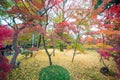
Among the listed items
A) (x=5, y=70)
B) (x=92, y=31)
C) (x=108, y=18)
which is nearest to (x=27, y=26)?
(x=5, y=70)

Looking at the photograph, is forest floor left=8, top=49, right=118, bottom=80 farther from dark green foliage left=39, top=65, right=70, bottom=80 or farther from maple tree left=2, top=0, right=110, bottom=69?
dark green foliage left=39, top=65, right=70, bottom=80

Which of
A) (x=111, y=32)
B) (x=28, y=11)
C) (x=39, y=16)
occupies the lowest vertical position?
(x=111, y=32)

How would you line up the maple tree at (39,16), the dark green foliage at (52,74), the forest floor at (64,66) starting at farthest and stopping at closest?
the forest floor at (64,66) → the maple tree at (39,16) → the dark green foliage at (52,74)

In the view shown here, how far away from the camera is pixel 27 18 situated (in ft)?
35.1

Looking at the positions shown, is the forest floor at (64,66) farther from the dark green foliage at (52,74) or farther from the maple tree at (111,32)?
the dark green foliage at (52,74)

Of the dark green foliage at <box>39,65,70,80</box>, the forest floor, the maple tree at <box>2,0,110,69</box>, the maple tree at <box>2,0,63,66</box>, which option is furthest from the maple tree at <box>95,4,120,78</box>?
the maple tree at <box>2,0,63,66</box>

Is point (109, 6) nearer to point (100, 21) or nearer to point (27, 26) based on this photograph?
point (100, 21)

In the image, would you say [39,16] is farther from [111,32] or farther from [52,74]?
[111,32]

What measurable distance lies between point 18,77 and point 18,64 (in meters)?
1.20

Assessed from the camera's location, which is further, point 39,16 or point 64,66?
point 64,66

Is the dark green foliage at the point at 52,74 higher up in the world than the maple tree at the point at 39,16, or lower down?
lower down

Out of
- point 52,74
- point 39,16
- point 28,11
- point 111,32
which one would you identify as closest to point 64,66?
point 52,74

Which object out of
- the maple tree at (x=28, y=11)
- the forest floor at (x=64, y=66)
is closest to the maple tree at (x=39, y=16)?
the maple tree at (x=28, y=11)

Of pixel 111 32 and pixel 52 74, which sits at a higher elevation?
pixel 111 32
